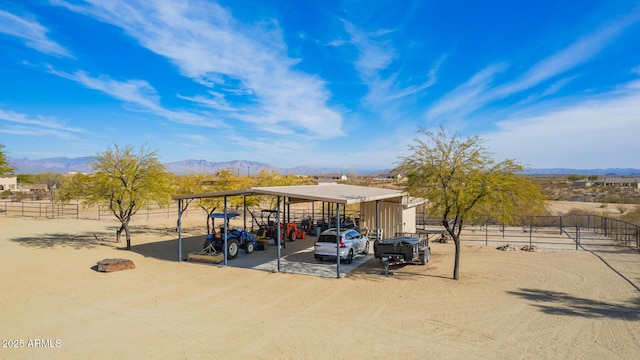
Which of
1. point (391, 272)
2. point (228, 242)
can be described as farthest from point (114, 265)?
point (391, 272)

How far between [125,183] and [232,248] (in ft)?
Answer: 24.0

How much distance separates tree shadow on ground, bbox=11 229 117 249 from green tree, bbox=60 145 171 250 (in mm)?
2566

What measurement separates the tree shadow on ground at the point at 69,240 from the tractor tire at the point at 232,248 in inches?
329

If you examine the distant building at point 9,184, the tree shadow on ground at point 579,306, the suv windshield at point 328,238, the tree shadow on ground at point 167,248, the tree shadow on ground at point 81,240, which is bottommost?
the tree shadow on ground at point 167,248

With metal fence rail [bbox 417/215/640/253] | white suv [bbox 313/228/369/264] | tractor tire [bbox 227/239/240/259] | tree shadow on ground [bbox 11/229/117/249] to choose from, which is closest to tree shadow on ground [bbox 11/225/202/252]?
tree shadow on ground [bbox 11/229/117/249]

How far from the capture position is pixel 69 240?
24.5m

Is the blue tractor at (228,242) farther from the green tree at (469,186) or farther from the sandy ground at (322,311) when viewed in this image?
the green tree at (469,186)

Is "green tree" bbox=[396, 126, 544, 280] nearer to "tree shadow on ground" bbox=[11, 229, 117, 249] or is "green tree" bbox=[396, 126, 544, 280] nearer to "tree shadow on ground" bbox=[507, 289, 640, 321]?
"tree shadow on ground" bbox=[507, 289, 640, 321]

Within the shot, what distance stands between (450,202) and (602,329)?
6190 millimetres

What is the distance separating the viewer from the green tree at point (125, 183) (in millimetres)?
21500

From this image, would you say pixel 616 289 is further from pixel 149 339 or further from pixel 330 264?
pixel 149 339

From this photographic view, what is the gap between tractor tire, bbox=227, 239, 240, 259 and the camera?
63.2 ft

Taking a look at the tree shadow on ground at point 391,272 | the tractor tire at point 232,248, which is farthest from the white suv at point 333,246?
the tractor tire at point 232,248

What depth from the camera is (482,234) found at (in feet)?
93.6
